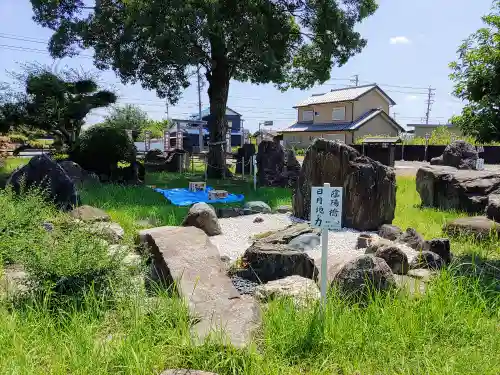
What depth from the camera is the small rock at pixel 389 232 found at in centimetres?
652

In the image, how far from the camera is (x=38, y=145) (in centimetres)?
1708

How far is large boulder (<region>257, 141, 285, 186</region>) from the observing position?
13.1 meters

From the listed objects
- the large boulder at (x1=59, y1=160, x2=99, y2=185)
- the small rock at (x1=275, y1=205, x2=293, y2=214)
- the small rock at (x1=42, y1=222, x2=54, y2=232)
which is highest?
Result: the large boulder at (x1=59, y1=160, x2=99, y2=185)

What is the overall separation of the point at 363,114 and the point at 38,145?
24.2m

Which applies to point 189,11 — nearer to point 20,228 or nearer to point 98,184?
point 98,184

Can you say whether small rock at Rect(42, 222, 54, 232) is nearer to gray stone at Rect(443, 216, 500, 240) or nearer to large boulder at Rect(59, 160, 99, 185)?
large boulder at Rect(59, 160, 99, 185)

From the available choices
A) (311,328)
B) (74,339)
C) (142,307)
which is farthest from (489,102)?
(74,339)

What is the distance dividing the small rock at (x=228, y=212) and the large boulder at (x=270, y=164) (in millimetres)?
4522

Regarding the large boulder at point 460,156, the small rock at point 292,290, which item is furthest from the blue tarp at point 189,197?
the large boulder at point 460,156

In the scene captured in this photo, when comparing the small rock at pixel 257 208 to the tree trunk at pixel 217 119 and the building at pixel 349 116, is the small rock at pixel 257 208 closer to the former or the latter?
the tree trunk at pixel 217 119

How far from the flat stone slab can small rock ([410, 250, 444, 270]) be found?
7.11 ft

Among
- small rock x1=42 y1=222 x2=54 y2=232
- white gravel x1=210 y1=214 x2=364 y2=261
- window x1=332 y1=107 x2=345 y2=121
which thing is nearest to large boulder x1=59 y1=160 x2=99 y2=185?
white gravel x1=210 y1=214 x2=364 y2=261

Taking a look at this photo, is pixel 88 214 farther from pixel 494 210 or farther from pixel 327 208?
pixel 494 210

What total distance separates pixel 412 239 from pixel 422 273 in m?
1.79
